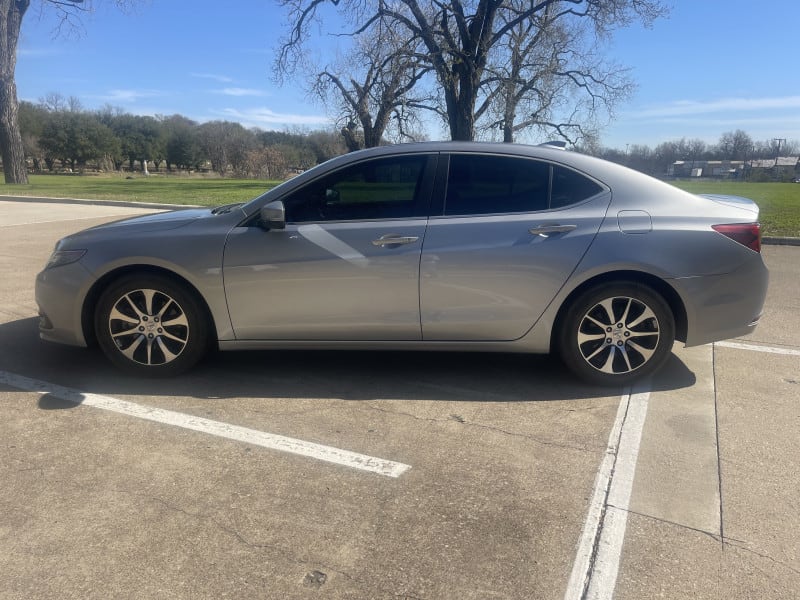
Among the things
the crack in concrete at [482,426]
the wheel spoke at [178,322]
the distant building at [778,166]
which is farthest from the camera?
the distant building at [778,166]

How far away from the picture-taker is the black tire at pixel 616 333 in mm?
3713

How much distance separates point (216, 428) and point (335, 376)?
39.6 inches

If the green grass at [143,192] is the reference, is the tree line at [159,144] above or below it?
above

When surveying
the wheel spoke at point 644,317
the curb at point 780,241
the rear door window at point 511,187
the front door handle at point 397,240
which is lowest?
the curb at point 780,241

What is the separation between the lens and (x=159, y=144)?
7981 centimetres

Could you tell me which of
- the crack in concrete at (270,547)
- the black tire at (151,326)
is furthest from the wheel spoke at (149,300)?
the crack in concrete at (270,547)

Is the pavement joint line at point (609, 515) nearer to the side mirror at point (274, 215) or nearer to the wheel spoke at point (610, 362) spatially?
the wheel spoke at point (610, 362)

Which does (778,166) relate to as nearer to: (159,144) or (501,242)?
(159,144)

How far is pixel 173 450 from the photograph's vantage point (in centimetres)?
302

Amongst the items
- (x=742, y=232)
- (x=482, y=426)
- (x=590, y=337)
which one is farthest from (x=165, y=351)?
(x=742, y=232)

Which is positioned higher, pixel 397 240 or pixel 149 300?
pixel 397 240

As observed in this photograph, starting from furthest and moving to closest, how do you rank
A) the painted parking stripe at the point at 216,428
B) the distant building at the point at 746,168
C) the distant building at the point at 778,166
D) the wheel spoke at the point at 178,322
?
the distant building at the point at 778,166 → the distant building at the point at 746,168 → the wheel spoke at the point at 178,322 → the painted parking stripe at the point at 216,428

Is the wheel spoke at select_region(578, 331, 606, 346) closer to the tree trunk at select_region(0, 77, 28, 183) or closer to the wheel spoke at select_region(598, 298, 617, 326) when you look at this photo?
the wheel spoke at select_region(598, 298, 617, 326)

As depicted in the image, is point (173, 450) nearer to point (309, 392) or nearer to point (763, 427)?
point (309, 392)
